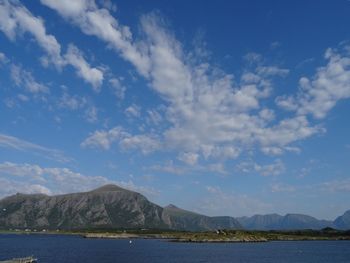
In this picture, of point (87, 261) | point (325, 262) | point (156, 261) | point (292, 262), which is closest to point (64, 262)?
point (87, 261)

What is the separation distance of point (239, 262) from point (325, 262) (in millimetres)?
29951

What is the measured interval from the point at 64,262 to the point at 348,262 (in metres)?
92.4

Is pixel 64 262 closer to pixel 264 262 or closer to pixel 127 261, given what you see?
pixel 127 261

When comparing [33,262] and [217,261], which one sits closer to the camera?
[33,262]

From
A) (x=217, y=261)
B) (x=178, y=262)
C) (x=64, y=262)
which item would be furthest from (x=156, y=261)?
(x=64, y=262)

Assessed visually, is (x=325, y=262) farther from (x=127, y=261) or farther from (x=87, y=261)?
(x=87, y=261)

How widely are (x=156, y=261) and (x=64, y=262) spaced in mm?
29728

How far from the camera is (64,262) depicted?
128 metres

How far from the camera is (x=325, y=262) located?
138875 millimetres

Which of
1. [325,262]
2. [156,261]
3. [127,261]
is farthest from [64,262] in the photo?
[325,262]

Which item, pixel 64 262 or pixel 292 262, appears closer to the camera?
pixel 64 262

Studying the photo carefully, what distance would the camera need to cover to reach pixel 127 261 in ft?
442

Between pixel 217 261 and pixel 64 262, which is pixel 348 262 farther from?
pixel 64 262

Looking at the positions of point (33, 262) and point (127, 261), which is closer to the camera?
point (33, 262)
